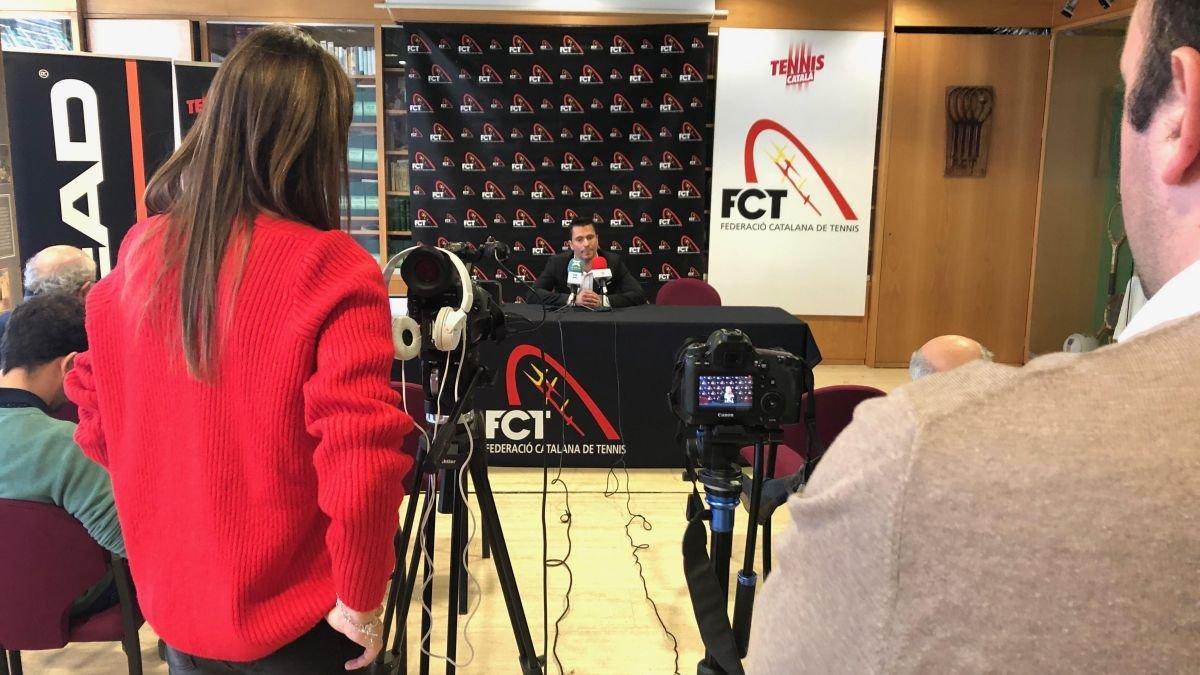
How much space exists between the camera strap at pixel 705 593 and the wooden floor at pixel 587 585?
0.83 meters

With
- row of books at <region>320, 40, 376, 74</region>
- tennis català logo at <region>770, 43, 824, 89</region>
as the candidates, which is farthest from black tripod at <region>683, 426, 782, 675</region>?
row of books at <region>320, 40, 376, 74</region>

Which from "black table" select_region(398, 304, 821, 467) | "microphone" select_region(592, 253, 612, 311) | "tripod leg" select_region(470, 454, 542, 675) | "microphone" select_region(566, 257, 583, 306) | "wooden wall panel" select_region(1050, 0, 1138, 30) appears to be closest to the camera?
"tripod leg" select_region(470, 454, 542, 675)

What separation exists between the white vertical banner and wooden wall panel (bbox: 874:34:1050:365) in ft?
0.81

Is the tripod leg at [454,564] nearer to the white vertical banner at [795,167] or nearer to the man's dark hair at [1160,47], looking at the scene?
the man's dark hair at [1160,47]

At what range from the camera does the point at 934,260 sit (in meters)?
6.16

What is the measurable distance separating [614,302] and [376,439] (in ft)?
10.2

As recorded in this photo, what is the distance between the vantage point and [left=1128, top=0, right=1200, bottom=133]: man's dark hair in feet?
1.55

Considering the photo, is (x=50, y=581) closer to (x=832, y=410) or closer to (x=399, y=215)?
(x=832, y=410)

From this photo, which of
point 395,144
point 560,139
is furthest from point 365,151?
point 560,139

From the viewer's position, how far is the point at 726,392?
5.79 feet

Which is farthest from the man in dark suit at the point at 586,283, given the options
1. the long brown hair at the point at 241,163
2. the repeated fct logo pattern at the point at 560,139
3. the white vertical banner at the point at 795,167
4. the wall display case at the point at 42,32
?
the wall display case at the point at 42,32

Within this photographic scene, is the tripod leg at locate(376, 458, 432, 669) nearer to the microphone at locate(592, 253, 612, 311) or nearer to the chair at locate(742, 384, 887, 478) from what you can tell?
the chair at locate(742, 384, 887, 478)

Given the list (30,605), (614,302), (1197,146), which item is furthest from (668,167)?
(1197,146)

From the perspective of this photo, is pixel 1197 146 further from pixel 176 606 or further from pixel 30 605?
pixel 30 605
